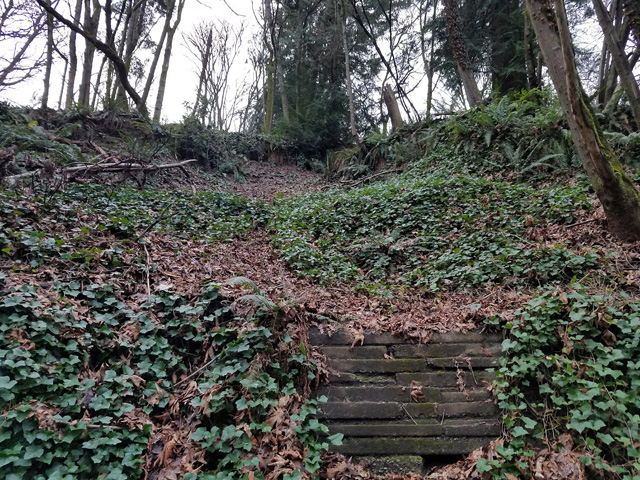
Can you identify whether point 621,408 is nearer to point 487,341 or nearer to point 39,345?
point 487,341

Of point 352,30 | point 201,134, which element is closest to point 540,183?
point 201,134

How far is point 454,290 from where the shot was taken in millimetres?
5066

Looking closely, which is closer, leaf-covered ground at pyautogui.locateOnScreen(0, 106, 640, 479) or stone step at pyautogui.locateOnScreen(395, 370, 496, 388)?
leaf-covered ground at pyautogui.locateOnScreen(0, 106, 640, 479)

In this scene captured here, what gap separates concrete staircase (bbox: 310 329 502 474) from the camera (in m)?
3.04

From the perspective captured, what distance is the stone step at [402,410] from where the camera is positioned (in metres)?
3.21

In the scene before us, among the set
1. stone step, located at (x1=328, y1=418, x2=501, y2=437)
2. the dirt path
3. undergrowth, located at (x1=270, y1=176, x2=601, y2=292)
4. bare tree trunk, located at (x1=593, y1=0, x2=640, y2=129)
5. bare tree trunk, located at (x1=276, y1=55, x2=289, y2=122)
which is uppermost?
bare tree trunk, located at (x1=276, y1=55, x2=289, y2=122)

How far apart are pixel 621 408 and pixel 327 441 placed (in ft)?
7.51

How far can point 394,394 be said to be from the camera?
3.39 meters

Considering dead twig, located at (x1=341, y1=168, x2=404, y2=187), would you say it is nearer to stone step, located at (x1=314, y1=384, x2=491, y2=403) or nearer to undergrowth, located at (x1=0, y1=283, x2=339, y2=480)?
undergrowth, located at (x1=0, y1=283, x2=339, y2=480)

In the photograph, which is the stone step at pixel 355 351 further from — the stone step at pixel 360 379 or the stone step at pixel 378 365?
the stone step at pixel 360 379

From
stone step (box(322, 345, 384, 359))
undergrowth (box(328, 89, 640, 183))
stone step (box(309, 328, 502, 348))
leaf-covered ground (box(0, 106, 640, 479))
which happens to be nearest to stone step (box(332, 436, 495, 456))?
leaf-covered ground (box(0, 106, 640, 479))

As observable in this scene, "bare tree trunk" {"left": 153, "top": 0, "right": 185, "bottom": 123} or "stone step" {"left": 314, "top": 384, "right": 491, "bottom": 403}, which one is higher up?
"bare tree trunk" {"left": 153, "top": 0, "right": 185, "bottom": 123}

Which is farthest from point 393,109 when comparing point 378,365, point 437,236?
point 378,365

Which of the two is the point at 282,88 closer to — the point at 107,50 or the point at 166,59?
the point at 166,59
